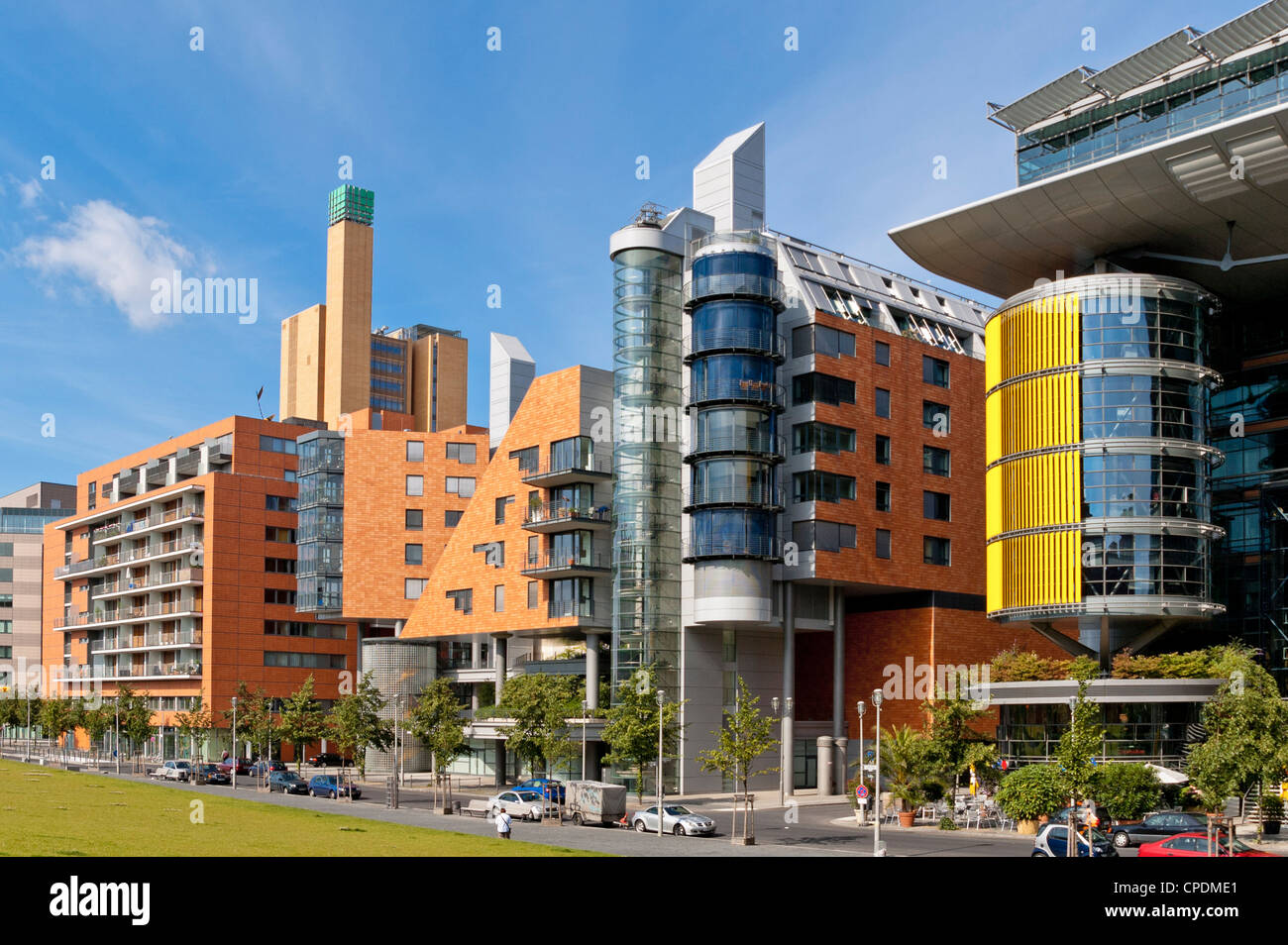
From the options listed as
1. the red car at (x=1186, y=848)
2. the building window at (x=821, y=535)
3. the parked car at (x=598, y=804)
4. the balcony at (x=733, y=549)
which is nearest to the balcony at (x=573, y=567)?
the balcony at (x=733, y=549)

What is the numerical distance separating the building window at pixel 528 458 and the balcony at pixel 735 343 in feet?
44.5

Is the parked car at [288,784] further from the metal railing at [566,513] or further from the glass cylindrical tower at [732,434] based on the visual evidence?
the glass cylindrical tower at [732,434]

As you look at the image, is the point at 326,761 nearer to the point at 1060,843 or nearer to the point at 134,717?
the point at 134,717

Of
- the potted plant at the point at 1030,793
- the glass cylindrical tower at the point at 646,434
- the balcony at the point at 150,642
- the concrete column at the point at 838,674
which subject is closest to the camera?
the potted plant at the point at 1030,793

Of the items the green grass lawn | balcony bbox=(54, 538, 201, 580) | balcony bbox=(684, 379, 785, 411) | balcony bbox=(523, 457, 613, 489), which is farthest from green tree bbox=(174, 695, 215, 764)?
balcony bbox=(684, 379, 785, 411)

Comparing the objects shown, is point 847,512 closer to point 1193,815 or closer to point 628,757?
point 628,757

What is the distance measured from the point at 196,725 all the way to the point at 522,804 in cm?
5139

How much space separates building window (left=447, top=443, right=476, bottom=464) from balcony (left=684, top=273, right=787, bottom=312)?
35789 mm

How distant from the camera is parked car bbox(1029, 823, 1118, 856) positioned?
40.0 m

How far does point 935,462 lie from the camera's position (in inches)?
3388

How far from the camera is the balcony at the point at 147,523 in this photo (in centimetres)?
11712

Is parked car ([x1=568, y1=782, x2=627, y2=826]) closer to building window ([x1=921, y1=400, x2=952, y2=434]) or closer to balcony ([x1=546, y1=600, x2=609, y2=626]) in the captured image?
balcony ([x1=546, y1=600, x2=609, y2=626])

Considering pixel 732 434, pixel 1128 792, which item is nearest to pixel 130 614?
pixel 732 434
